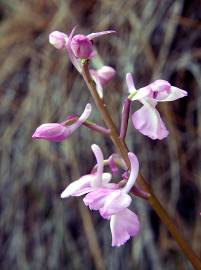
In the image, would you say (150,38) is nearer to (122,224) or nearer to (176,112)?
(176,112)

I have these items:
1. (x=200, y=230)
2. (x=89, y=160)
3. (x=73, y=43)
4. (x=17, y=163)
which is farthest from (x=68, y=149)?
(x=73, y=43)

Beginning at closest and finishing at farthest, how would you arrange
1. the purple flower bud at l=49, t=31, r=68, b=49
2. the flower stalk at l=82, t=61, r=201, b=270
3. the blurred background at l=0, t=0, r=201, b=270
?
1. the flower stalk at l=82, t=61, r=201, b=270
2. the purple flower bud at l=49, t=31, r=68, b=49
3. the blurred background at l=0, t=0, r=201, b=270

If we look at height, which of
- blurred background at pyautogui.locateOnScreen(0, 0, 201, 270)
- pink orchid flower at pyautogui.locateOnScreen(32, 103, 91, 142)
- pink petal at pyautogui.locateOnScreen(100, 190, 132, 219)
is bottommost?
blurred background at pyautogui.locateOnScreen(0, 0, 201, 270)

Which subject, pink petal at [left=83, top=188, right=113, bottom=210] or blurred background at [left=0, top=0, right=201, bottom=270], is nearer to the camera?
pink petal at [left=83, top=188, right=113, bottom=210]

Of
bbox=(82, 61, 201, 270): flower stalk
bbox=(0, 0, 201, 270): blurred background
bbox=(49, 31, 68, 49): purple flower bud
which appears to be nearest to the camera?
bbox=(82, 61, 201, 270): flower stalk

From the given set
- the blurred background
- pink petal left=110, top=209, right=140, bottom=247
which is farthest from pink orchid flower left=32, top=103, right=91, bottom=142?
the blurred background

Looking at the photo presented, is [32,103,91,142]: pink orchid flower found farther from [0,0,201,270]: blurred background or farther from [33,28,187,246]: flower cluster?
[0,0,201,270]: blurred background

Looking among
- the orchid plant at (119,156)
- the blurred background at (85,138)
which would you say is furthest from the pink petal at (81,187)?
the blurred background at (85,138)
